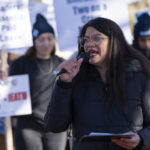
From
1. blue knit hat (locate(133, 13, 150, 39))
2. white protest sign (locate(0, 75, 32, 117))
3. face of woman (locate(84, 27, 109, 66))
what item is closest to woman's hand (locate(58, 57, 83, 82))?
face of woman (locate(84, 27, 109, 66))

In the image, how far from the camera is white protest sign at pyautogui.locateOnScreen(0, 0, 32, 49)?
3934mm

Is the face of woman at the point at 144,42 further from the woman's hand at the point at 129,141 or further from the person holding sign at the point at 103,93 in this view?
the woman's hand at the point at 129,141

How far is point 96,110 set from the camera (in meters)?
2.28

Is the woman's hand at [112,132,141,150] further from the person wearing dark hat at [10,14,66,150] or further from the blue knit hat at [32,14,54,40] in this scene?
the blue knit hat at [32,14,54,40]

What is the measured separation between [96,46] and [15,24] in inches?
71.2

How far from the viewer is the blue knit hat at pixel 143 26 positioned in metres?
4.25

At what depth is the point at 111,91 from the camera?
2.30m

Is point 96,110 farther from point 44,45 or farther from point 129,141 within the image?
point 44,45

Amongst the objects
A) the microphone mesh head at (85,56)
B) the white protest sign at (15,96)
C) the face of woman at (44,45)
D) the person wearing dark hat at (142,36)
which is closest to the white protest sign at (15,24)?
the face of woman at (44,45)

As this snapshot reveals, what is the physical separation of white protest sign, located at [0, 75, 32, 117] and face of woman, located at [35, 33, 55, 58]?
1.37 ft

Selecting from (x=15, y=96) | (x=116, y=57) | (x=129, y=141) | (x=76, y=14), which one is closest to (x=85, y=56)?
(x=116, y=57)

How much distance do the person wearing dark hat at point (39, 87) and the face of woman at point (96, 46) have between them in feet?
4.99

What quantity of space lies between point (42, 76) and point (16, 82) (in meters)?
0.31

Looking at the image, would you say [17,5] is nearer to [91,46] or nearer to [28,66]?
[28,66]
